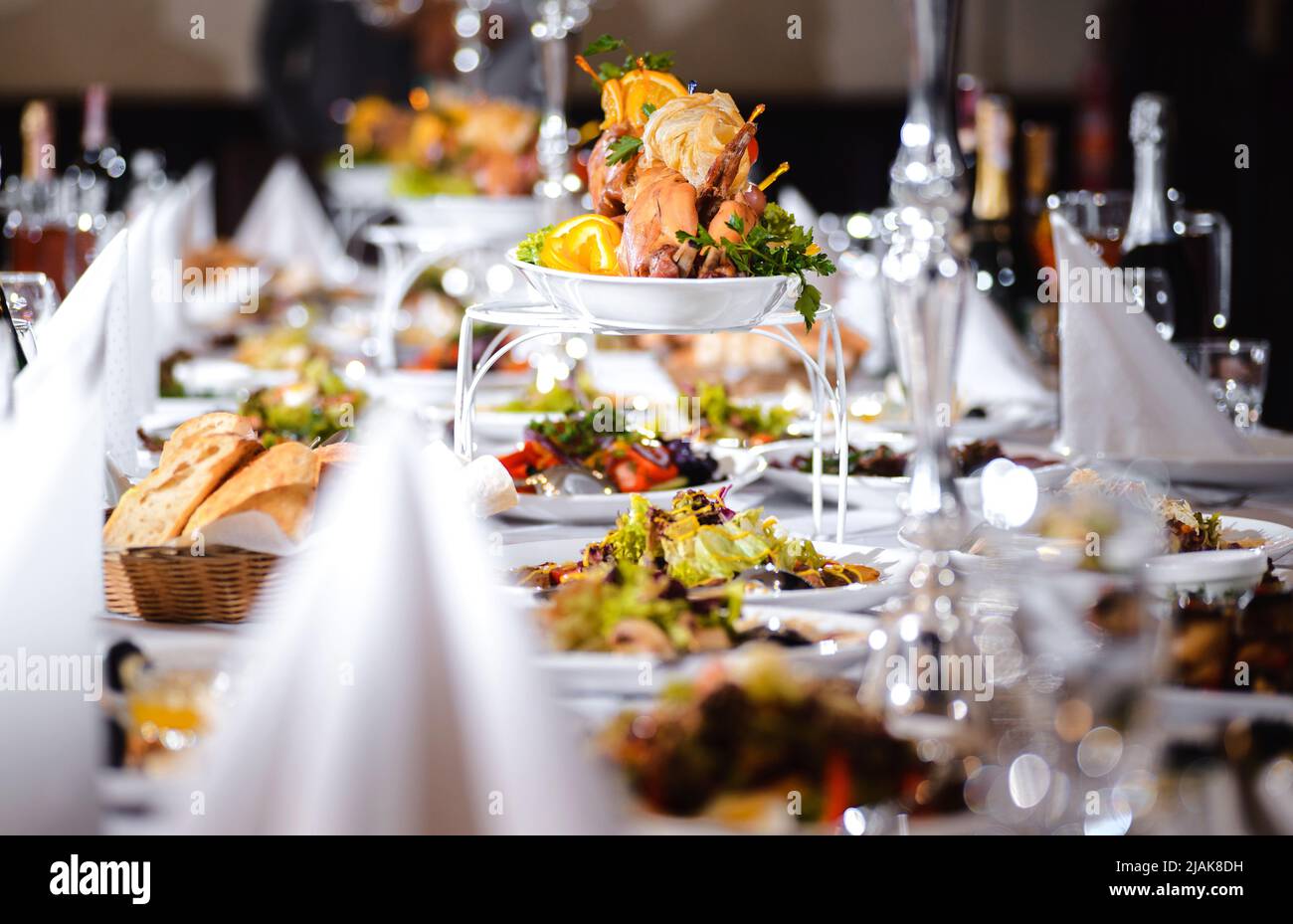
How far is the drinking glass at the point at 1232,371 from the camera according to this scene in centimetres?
229

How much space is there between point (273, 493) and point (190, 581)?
0.12 m

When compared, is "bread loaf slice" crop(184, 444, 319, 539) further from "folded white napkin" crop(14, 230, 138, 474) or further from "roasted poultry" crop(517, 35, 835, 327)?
"roasted poultry" crop(517, 35, 835, 327)

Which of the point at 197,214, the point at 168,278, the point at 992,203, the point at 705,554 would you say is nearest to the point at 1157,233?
the point at 992,203

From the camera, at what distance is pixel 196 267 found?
4488mm

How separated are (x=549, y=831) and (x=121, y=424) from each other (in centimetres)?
127

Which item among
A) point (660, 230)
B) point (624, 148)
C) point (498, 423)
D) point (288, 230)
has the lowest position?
point (498, 423)

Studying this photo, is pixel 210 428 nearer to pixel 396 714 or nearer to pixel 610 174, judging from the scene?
pixel 610 174

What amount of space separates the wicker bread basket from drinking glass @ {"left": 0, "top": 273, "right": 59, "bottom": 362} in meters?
0.47

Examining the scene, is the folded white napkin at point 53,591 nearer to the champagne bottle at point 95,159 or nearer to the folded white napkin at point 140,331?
the folded white napkin at point 140,331

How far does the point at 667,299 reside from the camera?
148 centimetres

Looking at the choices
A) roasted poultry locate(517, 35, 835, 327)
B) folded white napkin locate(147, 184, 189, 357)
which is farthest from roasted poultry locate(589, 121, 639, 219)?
folded white napkin locate(147, 184, 189, 357)

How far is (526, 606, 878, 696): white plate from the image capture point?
43.7 inches
